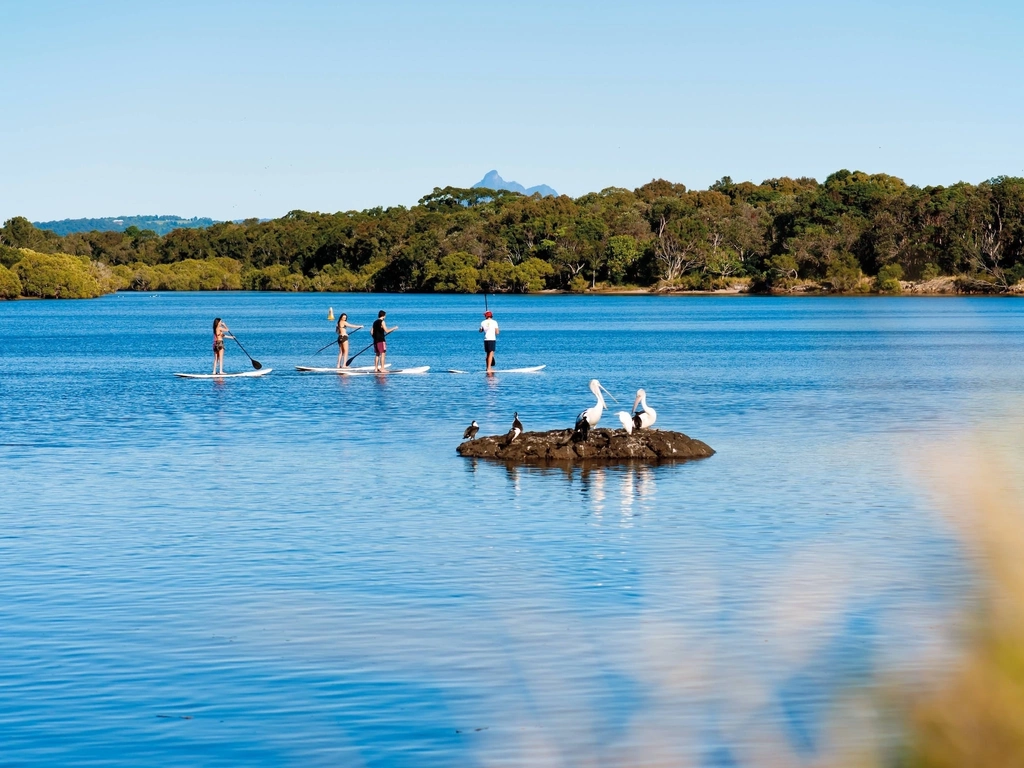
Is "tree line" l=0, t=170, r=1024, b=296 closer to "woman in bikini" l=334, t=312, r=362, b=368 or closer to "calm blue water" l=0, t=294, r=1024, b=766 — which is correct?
"woman in bikini" l=334, t=312, r=362, b=368

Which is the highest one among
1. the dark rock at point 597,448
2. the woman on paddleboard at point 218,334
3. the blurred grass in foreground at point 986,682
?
the blurred grass in foreground at point 986,682

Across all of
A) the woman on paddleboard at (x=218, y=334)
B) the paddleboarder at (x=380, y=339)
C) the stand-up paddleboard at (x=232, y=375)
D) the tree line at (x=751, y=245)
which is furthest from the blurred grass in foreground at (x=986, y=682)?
the tree line at (x=751, y=245)

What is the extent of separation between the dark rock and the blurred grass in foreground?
20580 millimetres

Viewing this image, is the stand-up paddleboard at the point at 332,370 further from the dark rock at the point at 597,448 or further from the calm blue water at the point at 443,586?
the dark rock at the point at 597,448

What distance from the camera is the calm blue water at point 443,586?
9656 millimetres

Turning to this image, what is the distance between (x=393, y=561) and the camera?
15.4 meters

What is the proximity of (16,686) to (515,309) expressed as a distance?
419 feet

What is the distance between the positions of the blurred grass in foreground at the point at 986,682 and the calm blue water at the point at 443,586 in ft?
16.1

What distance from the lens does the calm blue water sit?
31.7ft

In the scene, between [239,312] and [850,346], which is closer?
[850,346]

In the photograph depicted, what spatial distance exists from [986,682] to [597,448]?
20.8 metres

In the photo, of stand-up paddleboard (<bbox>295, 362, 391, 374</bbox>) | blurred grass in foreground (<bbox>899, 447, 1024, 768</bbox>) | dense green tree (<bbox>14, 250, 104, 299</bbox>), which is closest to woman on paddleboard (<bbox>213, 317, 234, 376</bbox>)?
stand-up paddleboard (<bbox>295, 362, 391, 374</bbox>)

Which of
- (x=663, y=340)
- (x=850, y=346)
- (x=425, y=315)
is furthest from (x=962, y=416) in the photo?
(x=425, y=315)

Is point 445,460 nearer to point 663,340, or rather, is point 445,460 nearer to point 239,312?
point 663,340
